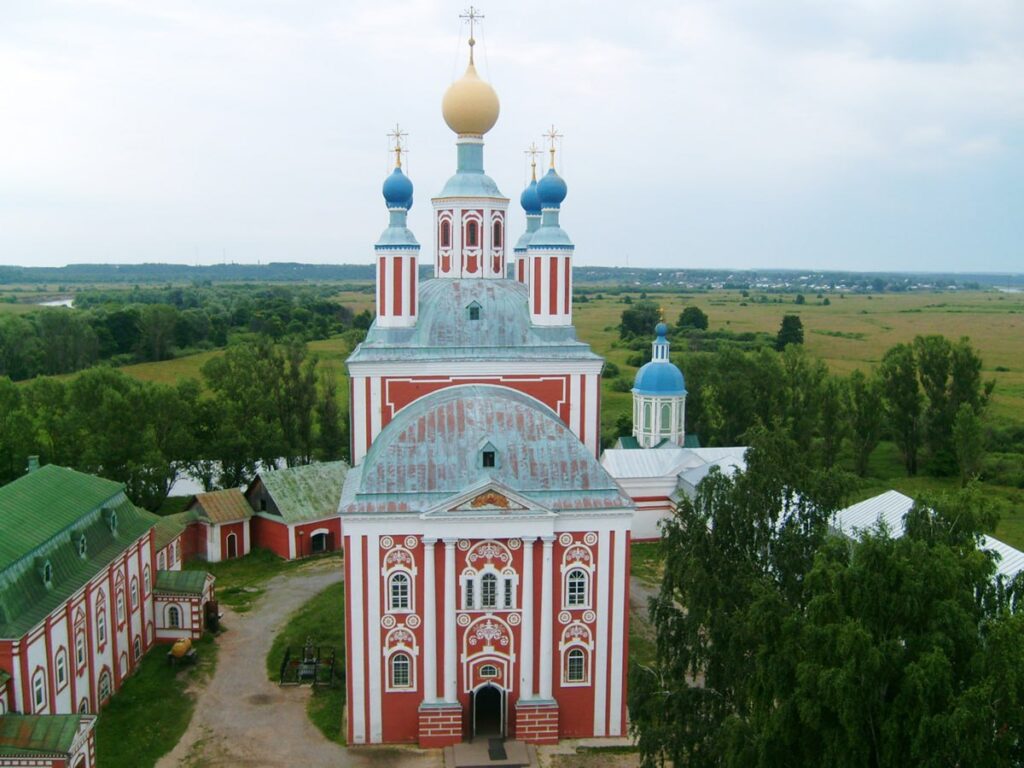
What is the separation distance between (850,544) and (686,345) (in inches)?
2454

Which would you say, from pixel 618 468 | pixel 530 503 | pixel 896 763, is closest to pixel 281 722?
pixel 530 503

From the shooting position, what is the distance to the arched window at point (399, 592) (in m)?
17.9

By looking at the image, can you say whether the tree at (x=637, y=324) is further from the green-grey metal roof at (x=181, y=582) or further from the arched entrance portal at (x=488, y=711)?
the arched entrance portal at (x=488, y=711)

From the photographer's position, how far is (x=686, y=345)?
74062mm

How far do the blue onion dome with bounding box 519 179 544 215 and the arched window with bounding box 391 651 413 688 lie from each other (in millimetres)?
14118

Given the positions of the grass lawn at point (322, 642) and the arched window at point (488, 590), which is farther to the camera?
the grass lawn at point (322, 642)

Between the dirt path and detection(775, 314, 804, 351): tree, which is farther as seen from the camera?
detection(775, 314, 804, 351): tree

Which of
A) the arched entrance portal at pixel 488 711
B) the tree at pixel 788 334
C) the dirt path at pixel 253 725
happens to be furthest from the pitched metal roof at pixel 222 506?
the tree at pixel 788 334

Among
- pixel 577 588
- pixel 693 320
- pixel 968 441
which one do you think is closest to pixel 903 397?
pixel 968 441

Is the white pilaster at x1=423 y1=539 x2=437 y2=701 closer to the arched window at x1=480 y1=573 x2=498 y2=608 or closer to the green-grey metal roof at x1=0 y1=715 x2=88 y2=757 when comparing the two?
the arched window at x1=480 y1=573 x2=498 y2=608

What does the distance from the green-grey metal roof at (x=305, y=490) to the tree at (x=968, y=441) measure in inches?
985

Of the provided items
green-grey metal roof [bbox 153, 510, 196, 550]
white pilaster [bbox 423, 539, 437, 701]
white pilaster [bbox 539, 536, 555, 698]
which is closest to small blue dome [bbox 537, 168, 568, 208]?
white pilaster [bbox 539, 536, 555, 698]

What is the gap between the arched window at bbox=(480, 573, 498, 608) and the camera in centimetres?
1802

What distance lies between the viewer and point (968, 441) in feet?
126
